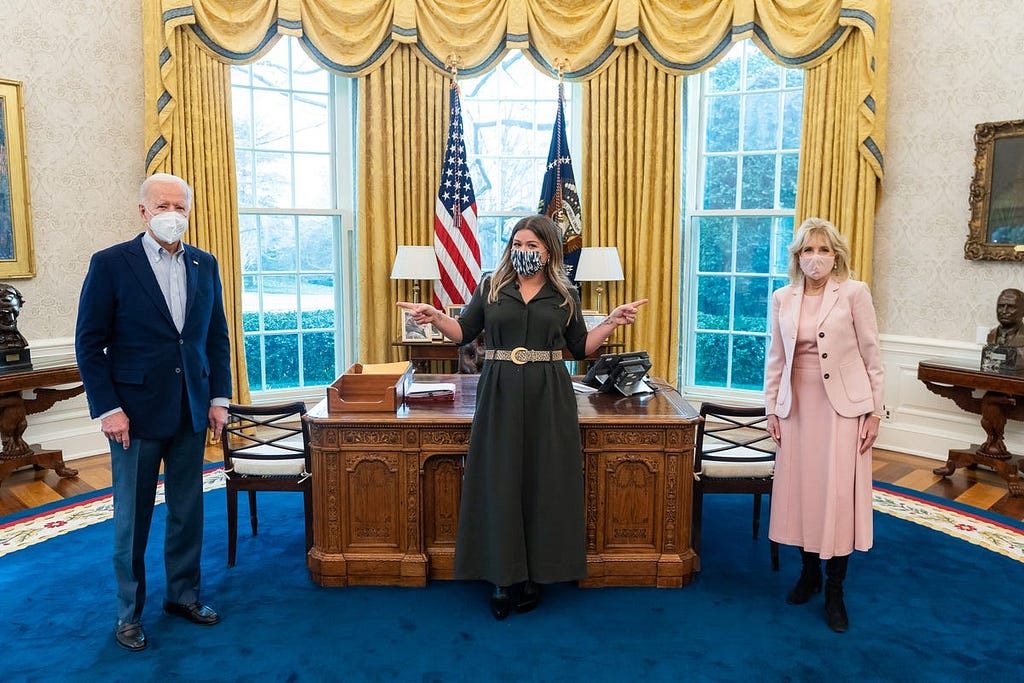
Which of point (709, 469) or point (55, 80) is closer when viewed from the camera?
point (709, 469)

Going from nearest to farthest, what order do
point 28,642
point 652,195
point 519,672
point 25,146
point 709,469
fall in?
1. point 519,672
2. point 28,642
3. point 709,469
4. point 25,146
5. point 652,195

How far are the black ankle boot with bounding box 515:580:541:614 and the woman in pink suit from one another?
955 mm

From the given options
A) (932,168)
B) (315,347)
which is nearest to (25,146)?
(315,347)

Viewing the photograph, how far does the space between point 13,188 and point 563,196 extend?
3673mm

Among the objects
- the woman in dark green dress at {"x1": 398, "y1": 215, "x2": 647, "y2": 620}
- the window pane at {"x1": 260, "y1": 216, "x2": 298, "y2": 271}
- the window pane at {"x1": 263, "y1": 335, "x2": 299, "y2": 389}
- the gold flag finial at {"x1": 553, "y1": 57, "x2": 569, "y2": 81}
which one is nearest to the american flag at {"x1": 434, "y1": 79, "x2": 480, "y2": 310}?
the gold flag finial at {"x1": 553, "y1": 57, "x2": 569, "y2": 81}

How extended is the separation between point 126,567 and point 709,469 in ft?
7.66

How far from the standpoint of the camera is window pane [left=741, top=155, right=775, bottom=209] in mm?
5852

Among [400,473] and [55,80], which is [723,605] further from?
[55,80]

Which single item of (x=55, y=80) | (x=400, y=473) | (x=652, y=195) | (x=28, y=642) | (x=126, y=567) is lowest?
(x=28, y=642)

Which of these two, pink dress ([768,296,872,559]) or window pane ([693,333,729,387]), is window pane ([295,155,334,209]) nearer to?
window pane ([693,333,729,387])

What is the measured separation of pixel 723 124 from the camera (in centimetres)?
596

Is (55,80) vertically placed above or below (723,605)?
above

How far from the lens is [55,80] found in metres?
4.93

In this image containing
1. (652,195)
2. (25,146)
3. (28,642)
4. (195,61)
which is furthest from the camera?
(652,195)
